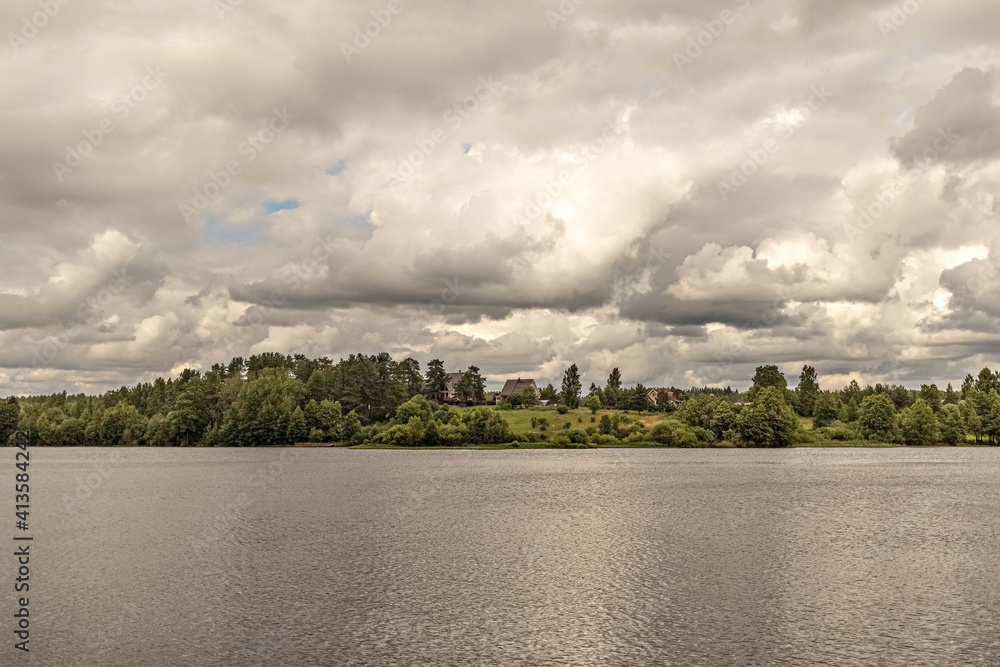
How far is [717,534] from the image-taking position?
5169 centimetres

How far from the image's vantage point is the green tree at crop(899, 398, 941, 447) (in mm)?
192250

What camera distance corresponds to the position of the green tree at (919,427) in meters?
192

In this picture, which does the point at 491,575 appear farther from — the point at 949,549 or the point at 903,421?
the point at 903,421

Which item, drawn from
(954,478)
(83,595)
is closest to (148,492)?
(83,595)

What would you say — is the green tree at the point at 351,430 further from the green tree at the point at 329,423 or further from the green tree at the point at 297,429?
the green tree at the point at 297,429

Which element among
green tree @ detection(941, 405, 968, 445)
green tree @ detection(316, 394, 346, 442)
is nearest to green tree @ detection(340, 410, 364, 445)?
green tree @ detection(316, 394, 346, 442)

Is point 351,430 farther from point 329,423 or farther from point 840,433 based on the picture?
point 840,433

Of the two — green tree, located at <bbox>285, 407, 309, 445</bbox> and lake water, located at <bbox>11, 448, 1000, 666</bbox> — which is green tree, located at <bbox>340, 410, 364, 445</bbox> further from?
lake water, located at <bbox>11, 448, 1000, 666</bbox>

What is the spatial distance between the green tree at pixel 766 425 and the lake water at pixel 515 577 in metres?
97.6

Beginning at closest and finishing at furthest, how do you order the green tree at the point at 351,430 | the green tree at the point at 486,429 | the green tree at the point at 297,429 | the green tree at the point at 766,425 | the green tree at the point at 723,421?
the green tree at the point at 766,425 → the green tree at the point at 723,421 → the green tree at the point at 486,429 → the green tree at the point at 351,430 → the green tree at the point at 297,429

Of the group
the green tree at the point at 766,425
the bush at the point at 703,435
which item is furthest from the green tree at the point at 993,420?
the bush at the point at 703,435

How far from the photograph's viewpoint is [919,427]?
7574 inches

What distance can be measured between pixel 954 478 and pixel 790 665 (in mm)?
85671

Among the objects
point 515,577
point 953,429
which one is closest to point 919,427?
→ point 953,429
